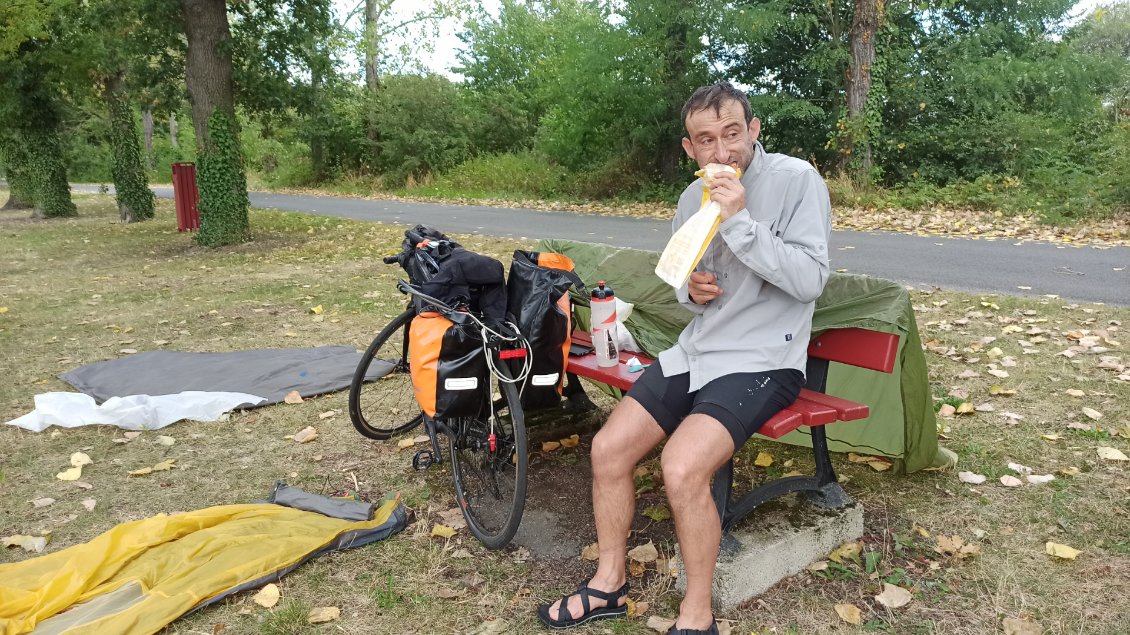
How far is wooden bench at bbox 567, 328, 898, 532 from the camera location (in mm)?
2822

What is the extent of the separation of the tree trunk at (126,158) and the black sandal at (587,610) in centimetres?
1717

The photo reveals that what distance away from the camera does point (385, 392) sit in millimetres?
5242

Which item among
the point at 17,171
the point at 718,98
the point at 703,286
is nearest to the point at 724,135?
the point at 718,98

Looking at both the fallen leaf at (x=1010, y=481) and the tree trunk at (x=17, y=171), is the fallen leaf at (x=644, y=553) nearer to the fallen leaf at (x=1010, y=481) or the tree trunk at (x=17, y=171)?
the fallen leaf at (x=1010, y=481)

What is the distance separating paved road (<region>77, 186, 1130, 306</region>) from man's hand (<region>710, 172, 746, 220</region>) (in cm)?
569

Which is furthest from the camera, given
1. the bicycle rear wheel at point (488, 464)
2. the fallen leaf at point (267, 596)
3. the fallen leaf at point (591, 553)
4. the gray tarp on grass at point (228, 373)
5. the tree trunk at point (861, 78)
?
the tree trunk at point (861, 78)

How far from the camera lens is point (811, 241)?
270cm

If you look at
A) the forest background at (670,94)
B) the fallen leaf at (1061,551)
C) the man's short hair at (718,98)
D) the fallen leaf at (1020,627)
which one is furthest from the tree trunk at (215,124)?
the fallen leaf at (1020,627)

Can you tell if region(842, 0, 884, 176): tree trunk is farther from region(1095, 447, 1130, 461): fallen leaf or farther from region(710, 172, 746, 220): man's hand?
region(710, 172, 746, 220): man's hand

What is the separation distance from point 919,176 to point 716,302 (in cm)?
1417

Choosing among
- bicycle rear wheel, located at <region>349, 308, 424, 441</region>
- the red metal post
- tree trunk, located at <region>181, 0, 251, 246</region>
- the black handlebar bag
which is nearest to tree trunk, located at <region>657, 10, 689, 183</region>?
tree trunk, located at <region>181, 0, 251, 246</region>

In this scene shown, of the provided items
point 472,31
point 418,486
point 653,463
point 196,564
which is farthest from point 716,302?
point 472,31

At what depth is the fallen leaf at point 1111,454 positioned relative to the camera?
3715 mm

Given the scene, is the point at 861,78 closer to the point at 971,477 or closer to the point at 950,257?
the point at 950,257
